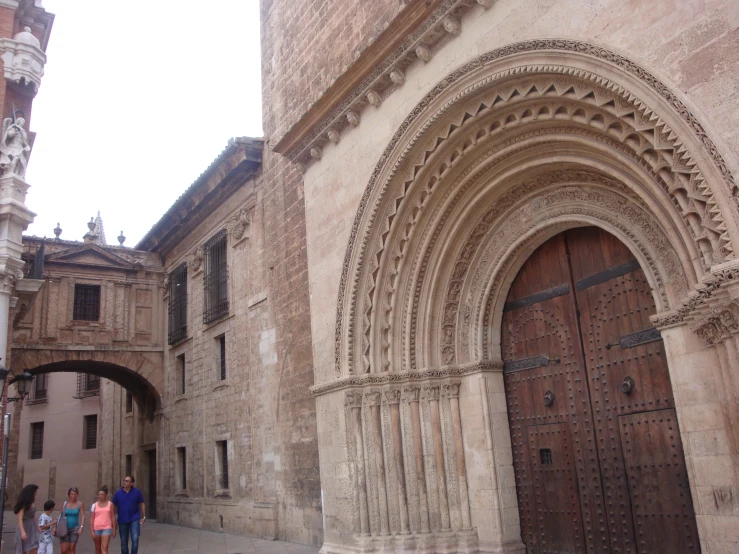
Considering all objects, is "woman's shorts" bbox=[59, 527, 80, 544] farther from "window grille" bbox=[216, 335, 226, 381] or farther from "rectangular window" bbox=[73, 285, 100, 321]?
"rectangular window" bbox=[73, 285, 100, 321]

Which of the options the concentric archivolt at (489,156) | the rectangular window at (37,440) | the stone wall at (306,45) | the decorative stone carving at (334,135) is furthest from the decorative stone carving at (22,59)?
the rectangular window at (37,440)

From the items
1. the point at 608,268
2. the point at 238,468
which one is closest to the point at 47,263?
the point at 238,468

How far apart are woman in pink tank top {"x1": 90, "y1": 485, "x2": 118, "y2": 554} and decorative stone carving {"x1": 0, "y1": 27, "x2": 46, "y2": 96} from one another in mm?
6600

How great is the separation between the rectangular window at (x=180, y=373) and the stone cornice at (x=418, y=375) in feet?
30.0

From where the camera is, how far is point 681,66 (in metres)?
4.39

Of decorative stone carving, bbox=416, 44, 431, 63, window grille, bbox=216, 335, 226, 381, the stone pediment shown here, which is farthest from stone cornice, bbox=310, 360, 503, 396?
the stone pediment

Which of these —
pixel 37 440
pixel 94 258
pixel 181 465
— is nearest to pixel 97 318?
pixel 94 258

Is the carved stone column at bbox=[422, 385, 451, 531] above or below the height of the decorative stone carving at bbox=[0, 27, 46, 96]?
below

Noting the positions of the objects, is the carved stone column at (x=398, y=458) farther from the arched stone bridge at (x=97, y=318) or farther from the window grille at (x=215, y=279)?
the arched stone bridge at (x=97, y=318)

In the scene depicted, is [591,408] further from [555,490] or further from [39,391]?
[39,391]

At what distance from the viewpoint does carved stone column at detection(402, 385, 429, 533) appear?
7.07m

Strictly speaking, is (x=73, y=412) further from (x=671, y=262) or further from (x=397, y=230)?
(x=671, y=262)

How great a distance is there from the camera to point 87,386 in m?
25.4

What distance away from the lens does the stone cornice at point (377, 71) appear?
21.7 feet
